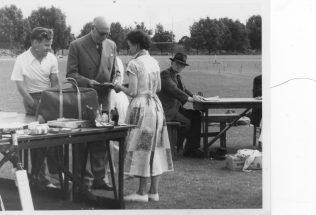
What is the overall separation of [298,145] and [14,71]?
2.26 m

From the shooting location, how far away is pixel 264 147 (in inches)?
160

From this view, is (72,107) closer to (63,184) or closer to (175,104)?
(63,184)

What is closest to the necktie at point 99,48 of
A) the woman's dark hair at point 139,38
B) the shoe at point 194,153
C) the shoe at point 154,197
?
the woman's dark hair at point 139,38

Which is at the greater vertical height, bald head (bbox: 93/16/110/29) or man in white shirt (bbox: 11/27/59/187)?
bald head (bbox: 93/16/110/29)

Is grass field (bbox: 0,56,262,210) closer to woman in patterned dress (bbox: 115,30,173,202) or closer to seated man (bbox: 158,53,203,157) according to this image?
seated man (bbox: 158,53,203,157)

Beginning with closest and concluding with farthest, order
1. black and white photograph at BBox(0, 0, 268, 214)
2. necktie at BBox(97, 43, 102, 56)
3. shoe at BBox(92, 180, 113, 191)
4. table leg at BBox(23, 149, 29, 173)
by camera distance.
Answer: black and white photograph at BBox(0, 0, 268, 214) → table leg at BBox(23, 149, 29, 173) → shoe at BBox(92, 180, 113, 191) → necktie at BBox(97, 43, 102, 56)

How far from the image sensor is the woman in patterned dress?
4.65 meters

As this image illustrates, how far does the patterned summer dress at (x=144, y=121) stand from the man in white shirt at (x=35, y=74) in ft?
2.30

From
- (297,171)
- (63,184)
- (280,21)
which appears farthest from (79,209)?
(280,21)

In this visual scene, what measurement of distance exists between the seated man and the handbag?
1.54 metres

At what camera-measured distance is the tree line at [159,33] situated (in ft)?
14.6

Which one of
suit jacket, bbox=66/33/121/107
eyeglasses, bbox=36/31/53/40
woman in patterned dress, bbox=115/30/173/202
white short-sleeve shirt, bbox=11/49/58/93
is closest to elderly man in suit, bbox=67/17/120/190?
suit jacket, bbox=66/33/121/107

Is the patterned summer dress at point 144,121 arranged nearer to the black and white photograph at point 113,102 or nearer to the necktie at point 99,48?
the black and white photograph at point 113,102

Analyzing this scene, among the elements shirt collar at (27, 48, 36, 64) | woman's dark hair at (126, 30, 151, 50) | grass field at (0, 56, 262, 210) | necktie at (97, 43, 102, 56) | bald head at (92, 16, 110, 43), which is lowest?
grass field at (0, 56, 262, 210)
